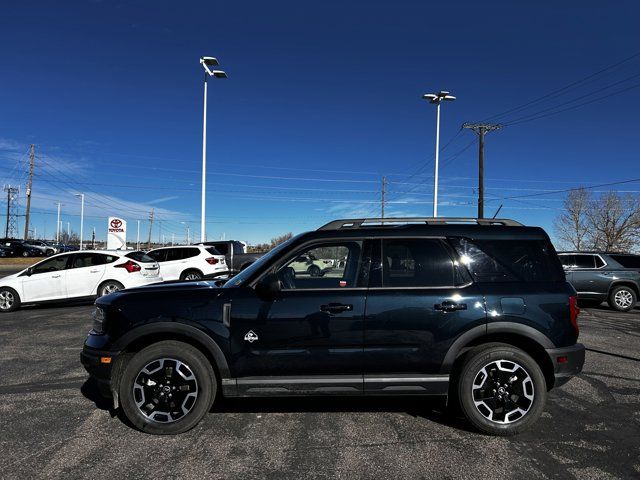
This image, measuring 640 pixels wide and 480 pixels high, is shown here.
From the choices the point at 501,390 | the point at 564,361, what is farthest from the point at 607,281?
the point at 501,390

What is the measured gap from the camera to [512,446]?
11.7 ft

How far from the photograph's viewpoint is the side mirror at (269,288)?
12.1 feet

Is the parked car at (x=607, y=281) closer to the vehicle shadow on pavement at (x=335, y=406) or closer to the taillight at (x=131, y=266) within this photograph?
the vehicle shadow on pavement at (x=335, y=406)

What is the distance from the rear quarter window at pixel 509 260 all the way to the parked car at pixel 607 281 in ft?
30.5

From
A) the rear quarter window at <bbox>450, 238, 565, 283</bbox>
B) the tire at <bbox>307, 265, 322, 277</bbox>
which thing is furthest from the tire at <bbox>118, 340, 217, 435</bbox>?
the rear quarter window at <bbox>450, 238, 565, 283</bbox>

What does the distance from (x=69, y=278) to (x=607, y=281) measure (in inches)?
588

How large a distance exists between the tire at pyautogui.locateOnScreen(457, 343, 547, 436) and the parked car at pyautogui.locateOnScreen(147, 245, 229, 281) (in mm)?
12990

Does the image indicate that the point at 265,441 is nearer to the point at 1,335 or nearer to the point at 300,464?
the point at 300,464

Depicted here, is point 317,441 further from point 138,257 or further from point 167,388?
point 138,257

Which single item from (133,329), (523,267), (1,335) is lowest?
(1,335)

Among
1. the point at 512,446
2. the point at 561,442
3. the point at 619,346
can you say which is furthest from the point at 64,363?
the point at 619,346

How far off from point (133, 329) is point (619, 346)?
786cm

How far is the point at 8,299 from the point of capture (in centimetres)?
1085

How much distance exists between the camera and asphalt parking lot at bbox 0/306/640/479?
317 cm
